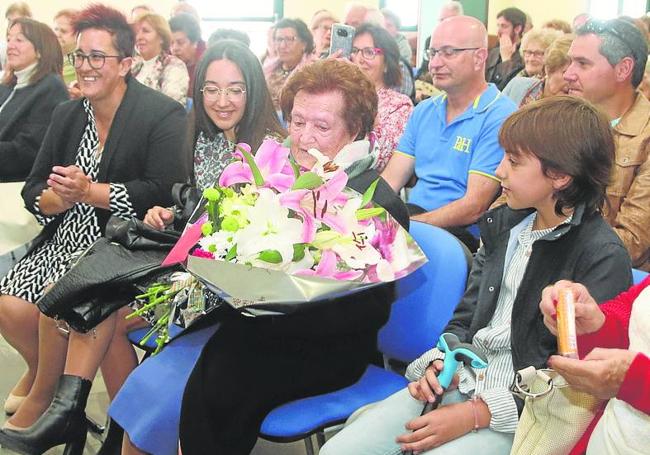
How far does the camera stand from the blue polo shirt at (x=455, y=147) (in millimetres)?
3080

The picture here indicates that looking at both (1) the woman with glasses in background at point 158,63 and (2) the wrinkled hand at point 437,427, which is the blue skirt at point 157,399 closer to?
(2) the wrinkled hand at point 437,427

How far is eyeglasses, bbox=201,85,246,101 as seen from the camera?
276cm

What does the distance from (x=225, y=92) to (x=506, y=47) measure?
4515mm

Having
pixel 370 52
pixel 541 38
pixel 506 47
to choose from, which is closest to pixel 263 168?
pixel 370 52

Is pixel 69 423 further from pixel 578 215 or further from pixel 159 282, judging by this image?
pixel 578 215

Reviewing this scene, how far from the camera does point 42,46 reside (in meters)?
3.95

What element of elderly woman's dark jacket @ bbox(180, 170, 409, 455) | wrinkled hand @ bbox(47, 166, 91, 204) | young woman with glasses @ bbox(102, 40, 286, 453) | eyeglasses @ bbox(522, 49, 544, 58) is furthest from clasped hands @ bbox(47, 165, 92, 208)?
eyeglasses @ bbox(522, 49, 544, 58)

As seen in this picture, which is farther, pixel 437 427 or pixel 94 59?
pixel 94 59

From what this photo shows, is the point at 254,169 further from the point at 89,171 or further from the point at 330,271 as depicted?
the point at 89,171

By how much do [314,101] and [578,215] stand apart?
0.83 metres

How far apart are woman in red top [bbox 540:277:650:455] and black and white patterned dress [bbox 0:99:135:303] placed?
1.74 meters

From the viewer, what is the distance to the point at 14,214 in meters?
4.85

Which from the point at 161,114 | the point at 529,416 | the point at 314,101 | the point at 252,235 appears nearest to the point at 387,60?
the point at 161,114

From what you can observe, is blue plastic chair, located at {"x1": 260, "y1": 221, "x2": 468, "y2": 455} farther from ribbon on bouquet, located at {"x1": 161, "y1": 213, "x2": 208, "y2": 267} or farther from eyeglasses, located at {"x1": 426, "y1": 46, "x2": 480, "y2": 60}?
eyeglasses, located at {"x1": 426, "y1": 46, "x2": 480, "y2": 60}
